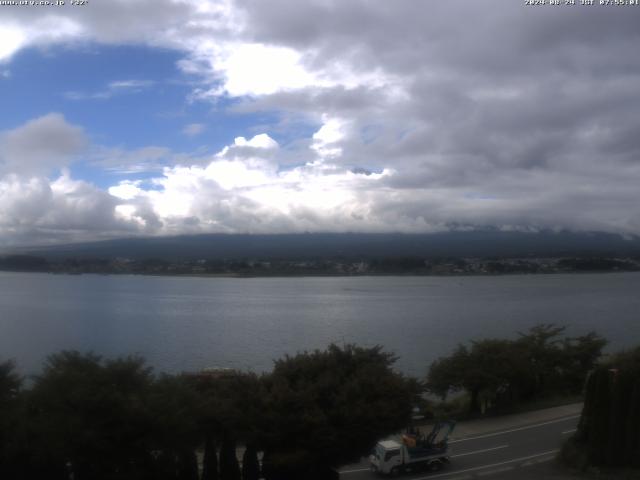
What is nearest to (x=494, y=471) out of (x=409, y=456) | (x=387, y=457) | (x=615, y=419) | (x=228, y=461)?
(x=409, y=456)

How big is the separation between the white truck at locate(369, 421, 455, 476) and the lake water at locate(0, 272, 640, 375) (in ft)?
60.3

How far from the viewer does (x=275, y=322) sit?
59344 mm

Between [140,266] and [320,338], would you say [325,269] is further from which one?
[320,338]

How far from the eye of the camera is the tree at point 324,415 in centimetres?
1373

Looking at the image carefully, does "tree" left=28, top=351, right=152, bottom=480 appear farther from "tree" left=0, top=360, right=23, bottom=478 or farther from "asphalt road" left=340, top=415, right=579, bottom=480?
"asphalt road" left=340, top=415, right=579, bottom=480

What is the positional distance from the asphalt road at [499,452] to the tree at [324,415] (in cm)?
282

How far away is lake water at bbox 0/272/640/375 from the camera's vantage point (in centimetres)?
4312

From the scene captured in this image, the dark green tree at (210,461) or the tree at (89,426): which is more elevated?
the tree at (89,426)

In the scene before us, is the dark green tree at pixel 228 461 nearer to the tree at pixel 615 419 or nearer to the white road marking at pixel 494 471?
the white road marking at pixel 494 471

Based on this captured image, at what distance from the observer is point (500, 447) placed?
61.6ft

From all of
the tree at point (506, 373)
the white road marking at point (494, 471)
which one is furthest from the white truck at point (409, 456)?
the tree at point (506, 373)

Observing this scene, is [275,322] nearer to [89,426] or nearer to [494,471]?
[494,471]

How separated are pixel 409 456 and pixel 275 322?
1697 inches

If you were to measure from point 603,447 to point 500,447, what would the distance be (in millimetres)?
3988
